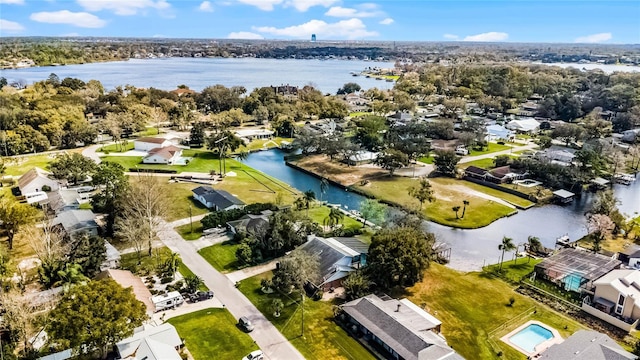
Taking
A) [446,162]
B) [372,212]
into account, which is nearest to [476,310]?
[372,212]

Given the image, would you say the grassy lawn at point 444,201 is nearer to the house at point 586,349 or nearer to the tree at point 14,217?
the house at point 586,349

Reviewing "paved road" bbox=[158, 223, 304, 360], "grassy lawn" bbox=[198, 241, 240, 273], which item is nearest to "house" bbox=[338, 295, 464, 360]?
"paved road" bbox=[158, 223, 304, 360]

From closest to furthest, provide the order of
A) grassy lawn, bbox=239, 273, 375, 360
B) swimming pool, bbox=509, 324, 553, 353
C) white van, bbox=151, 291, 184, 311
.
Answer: grassy lawn, bbox=239, 273, 375, 360
swimming pool, bbox=509, 324, 553, 353
white van, bbox=151, 291, 184, 311

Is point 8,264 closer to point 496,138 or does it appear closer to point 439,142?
point 439,142

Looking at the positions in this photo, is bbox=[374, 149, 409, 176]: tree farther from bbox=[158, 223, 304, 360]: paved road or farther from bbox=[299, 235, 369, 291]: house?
bbox=[158, 223, 304, 360]: paved road

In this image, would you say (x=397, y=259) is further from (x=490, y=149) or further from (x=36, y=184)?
(x=490, y=149)

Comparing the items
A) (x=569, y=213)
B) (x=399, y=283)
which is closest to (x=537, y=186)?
(x=569, y=213)

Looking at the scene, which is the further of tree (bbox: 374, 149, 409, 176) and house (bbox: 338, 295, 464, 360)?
tree (bbox: 374, 149, 409, 176)
